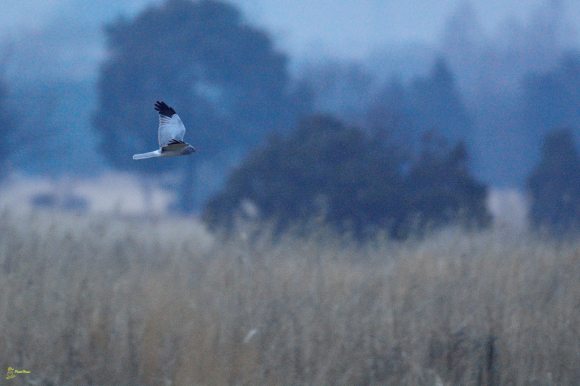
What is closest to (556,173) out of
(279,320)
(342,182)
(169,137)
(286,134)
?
(342,182)

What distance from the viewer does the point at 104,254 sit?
590 centimetres

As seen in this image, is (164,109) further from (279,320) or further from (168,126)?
(279,320)

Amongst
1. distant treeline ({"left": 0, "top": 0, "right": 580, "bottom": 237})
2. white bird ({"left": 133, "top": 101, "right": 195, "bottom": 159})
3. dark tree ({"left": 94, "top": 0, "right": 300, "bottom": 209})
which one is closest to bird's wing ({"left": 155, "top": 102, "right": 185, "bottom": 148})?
white bird ({"left": 133, "top": 101, "right": 195, "bottom": 159})

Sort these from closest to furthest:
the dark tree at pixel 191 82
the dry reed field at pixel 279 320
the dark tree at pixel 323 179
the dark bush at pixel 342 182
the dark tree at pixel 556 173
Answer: the dry reed field at pixel 279 320 → the dark bush at pixel 342 182 → the dark tree at pixel 323 179 → the dark tree at pixel 556 173 → the dark tree at pixel 191 82

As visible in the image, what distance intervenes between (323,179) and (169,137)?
13275 mm

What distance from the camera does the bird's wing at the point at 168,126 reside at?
57.9 inches

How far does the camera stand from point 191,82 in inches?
829

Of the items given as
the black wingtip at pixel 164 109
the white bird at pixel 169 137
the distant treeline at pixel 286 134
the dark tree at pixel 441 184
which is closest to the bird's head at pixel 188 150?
the white bird at pixel 169 137

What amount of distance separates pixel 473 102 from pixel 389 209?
71.6 ft

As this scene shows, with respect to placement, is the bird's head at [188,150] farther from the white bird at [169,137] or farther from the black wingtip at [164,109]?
the black wingtip at [164,109]

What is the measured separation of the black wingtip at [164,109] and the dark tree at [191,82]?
1284 cm

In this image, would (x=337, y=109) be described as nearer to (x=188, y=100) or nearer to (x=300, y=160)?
(x=188, y=100)

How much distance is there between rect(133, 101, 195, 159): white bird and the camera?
134 cm

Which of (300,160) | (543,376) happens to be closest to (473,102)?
(300,160)
